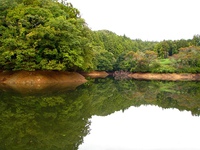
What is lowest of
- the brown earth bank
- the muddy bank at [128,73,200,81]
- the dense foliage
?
the muddy bank at [128,73,200,81]

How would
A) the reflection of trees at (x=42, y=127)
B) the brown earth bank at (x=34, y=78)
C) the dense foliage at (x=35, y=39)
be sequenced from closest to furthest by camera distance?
the reflection of trees at (x=42, y=127) < the brown earth bank at (x=34, y=78) < the dense foliage at (x=35, y=39)

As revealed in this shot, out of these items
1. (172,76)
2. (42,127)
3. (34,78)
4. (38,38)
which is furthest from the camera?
(172,76)

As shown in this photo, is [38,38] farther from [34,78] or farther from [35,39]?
[34,78]

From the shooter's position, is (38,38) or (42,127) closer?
(42,127)

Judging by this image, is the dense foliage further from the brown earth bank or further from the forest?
the brown earth bank

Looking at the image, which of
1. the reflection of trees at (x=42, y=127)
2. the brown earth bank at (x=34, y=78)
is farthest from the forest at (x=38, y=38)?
the reflection of trees at (x=42, y=127)

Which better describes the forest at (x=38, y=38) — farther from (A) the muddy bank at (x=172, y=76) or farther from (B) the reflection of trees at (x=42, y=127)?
(A) the muddy bank at (x=172, y=76)

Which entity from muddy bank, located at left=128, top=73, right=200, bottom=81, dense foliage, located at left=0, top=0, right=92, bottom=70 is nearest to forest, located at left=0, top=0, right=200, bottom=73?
dense foliage, located at left=0, top=0, right=92, bottom=70

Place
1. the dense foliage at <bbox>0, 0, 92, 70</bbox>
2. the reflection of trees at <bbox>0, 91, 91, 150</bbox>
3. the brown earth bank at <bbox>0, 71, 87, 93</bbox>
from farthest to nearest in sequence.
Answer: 1. the dense foliage at <bbox>0, 0, 92, 70</bbox>
2. the brown earth bank at <bbox>0, 71, 87, 93</bbox>
3. the reflection of trees at <bbox>0, 91, 91, 150</bbox>

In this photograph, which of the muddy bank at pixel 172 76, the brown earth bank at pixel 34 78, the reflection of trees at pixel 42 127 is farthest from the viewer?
the muddy bank at pixel 172 76

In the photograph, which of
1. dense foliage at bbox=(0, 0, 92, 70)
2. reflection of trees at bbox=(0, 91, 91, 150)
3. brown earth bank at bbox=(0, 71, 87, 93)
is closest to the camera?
reflection of trees at bbox=(0, 91, 91, 150)

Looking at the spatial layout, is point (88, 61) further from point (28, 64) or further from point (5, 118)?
point (5, 118)

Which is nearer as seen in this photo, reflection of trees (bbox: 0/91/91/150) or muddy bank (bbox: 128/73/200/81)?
reflection of trees (bbox: 0/91/91/150)

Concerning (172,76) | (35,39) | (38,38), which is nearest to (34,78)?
(35,39)
